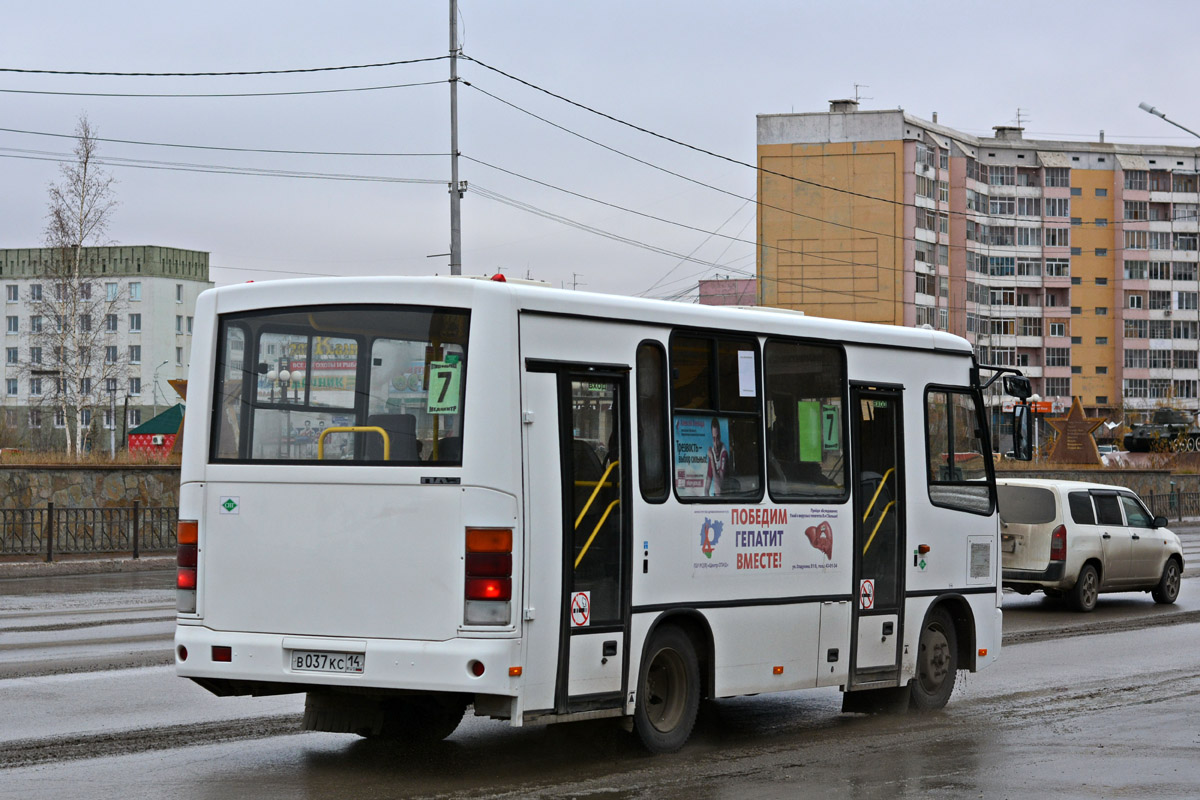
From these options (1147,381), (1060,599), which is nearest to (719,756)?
(1060,599)

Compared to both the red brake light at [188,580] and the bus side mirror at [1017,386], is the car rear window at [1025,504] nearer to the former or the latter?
the bus side mirror at [1017,386]

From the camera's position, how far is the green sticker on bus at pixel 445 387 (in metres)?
8.29

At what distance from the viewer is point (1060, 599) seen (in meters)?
23.1

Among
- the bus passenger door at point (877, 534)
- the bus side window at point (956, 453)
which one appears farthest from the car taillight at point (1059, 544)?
the bus passenger door at point (877, 534)

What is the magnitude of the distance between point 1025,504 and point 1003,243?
10280 cm

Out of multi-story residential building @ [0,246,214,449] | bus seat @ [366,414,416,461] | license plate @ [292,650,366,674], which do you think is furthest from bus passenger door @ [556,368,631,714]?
multi-story residential building @ [0,246,214,449]

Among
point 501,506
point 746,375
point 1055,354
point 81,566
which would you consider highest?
point 1055,354

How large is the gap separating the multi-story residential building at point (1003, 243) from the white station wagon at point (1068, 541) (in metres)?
78.0

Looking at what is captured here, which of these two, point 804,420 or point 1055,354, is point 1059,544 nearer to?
point 804,420

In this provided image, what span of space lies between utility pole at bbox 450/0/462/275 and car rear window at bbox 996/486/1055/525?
14.7 m

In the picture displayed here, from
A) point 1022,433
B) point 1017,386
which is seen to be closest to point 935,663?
point 1022,433

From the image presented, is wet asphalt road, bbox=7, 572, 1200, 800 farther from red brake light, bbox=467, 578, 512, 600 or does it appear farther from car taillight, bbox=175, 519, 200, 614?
red brake light, bbox=467, 578, 512, 600

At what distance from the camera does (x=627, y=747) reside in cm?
956

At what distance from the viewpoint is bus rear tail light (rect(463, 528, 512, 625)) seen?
808 centimetres
